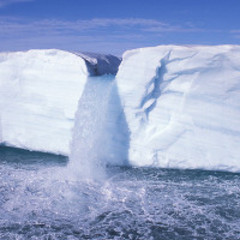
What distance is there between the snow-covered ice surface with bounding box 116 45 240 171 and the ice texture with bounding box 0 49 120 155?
106 cm

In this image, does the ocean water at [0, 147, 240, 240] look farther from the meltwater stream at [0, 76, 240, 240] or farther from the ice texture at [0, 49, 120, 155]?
the ice texture at [0, 49, 120, 155]

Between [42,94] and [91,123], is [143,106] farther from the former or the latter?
[42,94]

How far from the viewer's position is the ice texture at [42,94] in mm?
6562

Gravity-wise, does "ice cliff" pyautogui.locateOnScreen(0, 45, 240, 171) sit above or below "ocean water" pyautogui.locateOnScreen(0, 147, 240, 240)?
above

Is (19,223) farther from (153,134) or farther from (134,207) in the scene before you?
(153,134)

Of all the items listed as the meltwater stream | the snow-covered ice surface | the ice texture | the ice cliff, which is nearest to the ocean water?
the meltwater stream

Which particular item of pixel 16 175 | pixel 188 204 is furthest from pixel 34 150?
pixel 188 204

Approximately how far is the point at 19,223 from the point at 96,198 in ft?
4.06

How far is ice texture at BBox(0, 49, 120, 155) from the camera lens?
656cm

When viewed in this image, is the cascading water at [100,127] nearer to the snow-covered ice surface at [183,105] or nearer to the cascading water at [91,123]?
the cascading water at [91,123]

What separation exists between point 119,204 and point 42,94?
3429 mm

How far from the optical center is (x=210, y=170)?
19.1 feet

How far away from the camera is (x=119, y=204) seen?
4668 millimetres

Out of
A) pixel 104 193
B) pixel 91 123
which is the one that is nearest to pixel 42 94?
pixel 91 123
